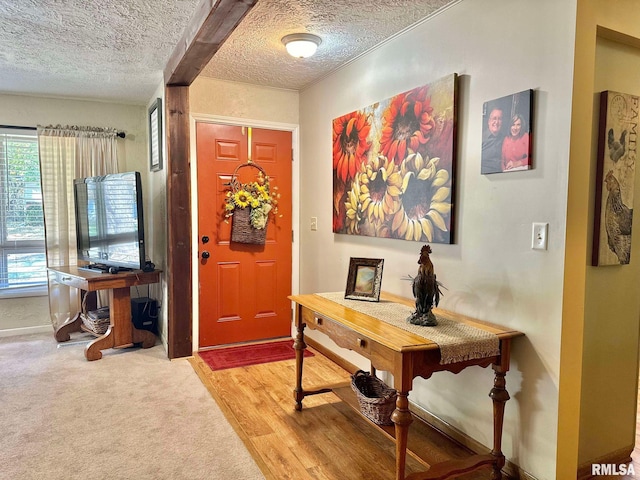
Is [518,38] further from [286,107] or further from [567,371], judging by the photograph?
[286,107]

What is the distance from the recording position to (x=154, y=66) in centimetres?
332

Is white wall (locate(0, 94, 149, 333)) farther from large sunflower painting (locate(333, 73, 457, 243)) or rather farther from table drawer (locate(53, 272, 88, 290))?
large sunflower painting (locate(333, 73, 457, 243))

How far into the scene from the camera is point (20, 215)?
4.16 m

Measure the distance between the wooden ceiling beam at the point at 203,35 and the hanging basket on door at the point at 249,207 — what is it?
964 millimetres

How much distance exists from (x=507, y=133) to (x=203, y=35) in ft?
5.24

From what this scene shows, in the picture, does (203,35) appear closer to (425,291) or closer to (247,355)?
(425,291)

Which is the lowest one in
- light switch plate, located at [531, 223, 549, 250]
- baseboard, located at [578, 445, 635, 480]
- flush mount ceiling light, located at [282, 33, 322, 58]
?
baseboard, located at [578, 445, 635, 480]

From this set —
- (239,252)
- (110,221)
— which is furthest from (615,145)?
(110,221)

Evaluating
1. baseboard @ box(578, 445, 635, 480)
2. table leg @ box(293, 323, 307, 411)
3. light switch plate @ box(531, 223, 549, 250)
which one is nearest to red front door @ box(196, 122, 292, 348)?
table leg @ box(293, 323, 307, 411)

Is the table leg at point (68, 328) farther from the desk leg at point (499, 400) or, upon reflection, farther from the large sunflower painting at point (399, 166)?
the desk leg at point (499, 400)

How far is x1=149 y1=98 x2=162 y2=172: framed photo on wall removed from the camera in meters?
3.76

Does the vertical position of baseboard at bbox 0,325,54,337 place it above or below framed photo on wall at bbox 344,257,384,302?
below

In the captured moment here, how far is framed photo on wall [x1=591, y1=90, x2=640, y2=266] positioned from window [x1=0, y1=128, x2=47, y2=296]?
4530 millimetres

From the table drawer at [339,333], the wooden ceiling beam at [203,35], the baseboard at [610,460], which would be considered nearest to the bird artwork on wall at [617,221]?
the baseboard at [610,460]
